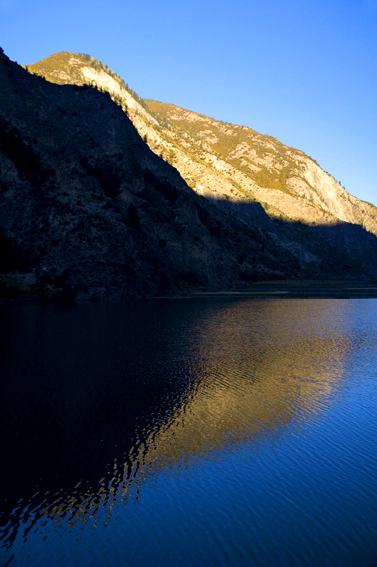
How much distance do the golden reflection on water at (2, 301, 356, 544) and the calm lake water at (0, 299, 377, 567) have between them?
0.28ft

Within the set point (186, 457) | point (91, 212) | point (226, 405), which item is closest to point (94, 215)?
point (91, 212)

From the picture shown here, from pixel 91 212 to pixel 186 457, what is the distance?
Answer: 293ft

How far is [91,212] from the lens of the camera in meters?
103

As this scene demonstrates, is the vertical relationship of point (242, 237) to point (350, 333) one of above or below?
above

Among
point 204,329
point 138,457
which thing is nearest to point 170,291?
point 204,329

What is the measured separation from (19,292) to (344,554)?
263 feet

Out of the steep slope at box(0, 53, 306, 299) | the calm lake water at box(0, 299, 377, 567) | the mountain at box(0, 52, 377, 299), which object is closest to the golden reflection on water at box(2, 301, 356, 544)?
the calm lake water at box(0, 299, 377, 567)

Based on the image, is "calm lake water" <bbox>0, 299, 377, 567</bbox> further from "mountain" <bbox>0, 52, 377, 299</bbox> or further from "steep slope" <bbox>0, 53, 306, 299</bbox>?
"steep slope" <bbox>0, 53, 306, 299</bbox>

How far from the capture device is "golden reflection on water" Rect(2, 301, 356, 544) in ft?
49.5

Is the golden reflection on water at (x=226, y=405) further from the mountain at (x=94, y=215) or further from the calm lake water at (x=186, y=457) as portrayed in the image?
the mountain at (x=94, y=215)

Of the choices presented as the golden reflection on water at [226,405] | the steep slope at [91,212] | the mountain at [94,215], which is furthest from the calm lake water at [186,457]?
the steep slope at [91,212]

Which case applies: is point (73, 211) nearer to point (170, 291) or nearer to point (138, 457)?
point (170, 291)

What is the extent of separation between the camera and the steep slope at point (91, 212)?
92000mm

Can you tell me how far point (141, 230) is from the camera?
368 feet
